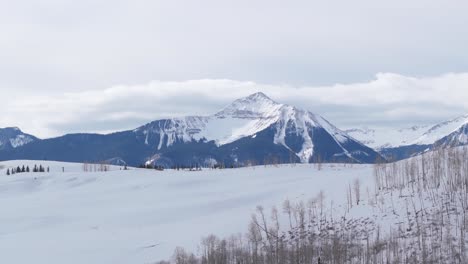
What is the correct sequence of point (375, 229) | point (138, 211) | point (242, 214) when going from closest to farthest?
point (375, 229)
point (242, 214)
point (138, 211)

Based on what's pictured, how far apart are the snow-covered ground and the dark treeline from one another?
6625 mm

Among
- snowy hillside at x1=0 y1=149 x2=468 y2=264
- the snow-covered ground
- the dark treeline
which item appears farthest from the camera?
the snow-covered ground

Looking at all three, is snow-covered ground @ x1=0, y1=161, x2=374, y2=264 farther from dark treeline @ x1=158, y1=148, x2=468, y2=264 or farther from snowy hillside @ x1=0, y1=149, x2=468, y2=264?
dark treeline @ x1=158, y1=148, x2=468, y2=264

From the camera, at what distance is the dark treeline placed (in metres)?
101

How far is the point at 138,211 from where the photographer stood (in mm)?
155250

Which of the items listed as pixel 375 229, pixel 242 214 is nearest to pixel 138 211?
pixel 242 214

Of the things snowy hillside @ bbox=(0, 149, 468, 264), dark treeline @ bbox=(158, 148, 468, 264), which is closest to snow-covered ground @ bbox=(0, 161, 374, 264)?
snowy hillside @ bbox=(0, 149, 468, 264)

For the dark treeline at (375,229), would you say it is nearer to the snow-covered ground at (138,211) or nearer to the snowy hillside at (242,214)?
the snowy hillside at (242,214)

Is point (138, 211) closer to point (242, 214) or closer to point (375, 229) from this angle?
point (242, 214)

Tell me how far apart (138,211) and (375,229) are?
60.4 m

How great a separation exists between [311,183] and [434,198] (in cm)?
4778

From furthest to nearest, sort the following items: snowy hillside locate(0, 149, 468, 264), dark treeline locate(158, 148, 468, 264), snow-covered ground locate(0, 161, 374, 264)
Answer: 1. snow-covered ground locate(0, 161, 374, 264)
2. snowy hillside locate(0, 149, 468, 264)
3. dark treeline locate(158, 148, 468, 264)

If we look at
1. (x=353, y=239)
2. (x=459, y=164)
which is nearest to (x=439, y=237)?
(x=353, y=239)

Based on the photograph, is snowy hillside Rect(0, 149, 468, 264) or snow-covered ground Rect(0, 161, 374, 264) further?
snow-covered ground Rect(0, 161, 374, 264)
